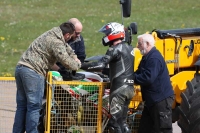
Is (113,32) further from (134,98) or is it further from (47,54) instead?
(134,98)

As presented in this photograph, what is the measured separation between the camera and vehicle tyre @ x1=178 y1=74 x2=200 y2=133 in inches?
291

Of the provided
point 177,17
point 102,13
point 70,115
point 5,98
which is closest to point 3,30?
point 102,13

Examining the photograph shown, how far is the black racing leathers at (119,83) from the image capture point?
7.70 metres

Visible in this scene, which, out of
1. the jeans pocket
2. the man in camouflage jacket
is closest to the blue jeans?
the man in camouflage jacket

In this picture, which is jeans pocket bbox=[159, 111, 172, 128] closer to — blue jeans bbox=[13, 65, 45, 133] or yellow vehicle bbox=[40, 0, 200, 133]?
yellow vehicle bbox=[40, 0, 200, 133]

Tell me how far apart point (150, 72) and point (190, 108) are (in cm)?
67

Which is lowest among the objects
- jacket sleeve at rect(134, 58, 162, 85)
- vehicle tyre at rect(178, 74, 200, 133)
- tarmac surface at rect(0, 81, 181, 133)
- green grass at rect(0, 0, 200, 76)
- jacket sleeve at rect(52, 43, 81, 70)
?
green grass at rect(0, 0, 200, 76)

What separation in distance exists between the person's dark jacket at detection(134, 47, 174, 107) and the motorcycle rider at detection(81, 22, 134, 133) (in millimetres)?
168

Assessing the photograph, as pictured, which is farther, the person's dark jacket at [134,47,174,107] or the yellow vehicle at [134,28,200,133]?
the person's dark jacket at [134,47,174,107]

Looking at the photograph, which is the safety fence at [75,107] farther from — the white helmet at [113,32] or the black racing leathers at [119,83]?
the white helmet at [113,32]

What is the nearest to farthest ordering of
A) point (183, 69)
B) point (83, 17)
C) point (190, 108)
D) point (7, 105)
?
point (190, 108)
point (183, 69)
point (7, 105)
point (83, 17)

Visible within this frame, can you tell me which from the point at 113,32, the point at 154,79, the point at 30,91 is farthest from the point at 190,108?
the point at 30,91

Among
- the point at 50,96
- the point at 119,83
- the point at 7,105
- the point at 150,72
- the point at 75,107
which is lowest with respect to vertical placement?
the point at 7,105

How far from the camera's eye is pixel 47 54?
790 centimetres
